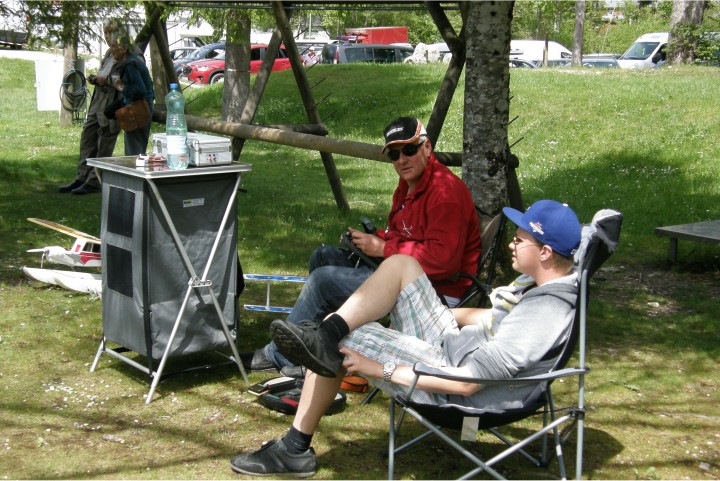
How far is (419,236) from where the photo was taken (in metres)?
4.23

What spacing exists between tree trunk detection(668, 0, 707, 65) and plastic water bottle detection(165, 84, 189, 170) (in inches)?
637

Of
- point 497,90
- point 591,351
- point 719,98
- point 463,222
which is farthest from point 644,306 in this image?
point 719,98

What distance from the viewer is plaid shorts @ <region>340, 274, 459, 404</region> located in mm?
3312

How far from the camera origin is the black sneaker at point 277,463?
3.49 meters

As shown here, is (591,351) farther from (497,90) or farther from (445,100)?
(445,100)

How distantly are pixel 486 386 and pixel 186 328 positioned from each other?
1.80m

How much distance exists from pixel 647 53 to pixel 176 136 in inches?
932

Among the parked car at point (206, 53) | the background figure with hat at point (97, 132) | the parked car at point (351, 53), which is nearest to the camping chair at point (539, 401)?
the background figure with hat at point (97, 132)

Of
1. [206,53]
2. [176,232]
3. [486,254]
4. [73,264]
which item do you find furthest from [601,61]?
[176,232]

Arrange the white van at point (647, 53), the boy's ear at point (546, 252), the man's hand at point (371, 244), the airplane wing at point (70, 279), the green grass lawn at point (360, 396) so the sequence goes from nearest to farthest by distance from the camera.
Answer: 1. the boy's ear at point (546, 252)
2. the green grass lawn at point (360, 396)
3. the man's hand at point (371, 244)
4. the airplane wing at point (70, 279)
5. the white van at point (647, 53)

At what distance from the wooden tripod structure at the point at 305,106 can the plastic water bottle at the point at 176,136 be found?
198 centimetres

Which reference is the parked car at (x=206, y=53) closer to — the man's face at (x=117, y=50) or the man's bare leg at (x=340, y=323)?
the man's face at (x=117, y=50)

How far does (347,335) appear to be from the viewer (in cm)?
336

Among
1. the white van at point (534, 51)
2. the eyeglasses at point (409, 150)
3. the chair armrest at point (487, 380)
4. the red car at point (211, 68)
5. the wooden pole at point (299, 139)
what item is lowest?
the chair armrest at point (487, 380)
